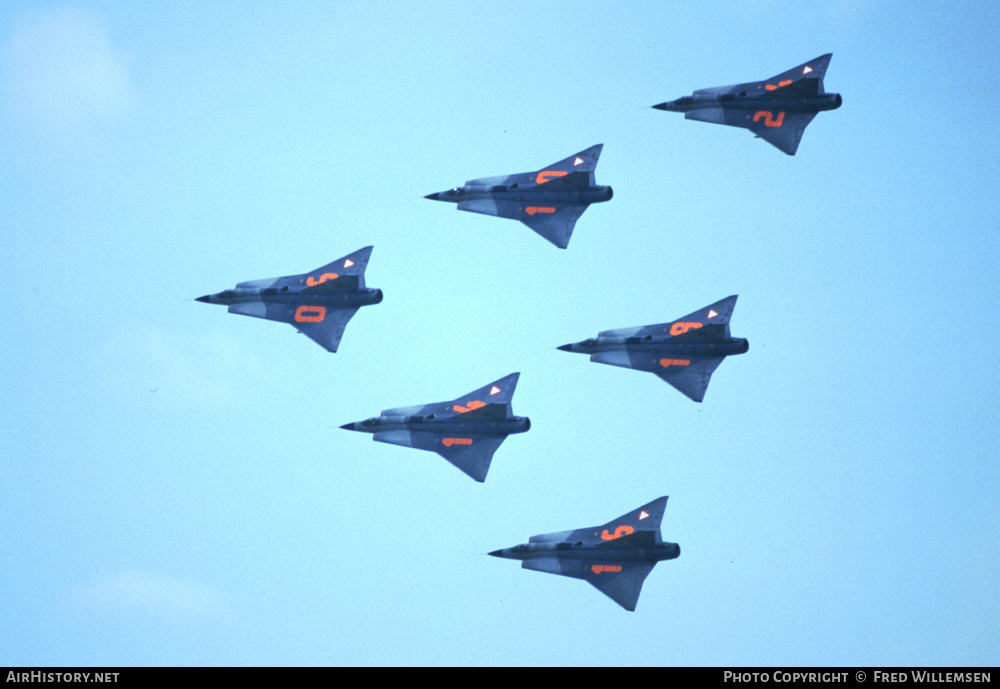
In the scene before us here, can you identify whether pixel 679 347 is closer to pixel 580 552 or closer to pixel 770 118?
pixel 580 552

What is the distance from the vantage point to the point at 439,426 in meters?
77.6

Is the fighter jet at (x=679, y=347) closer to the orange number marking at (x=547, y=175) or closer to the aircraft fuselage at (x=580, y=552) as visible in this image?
the aircraft fuselage at (x=580, y=552)

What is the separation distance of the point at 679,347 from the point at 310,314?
23463 millimetres

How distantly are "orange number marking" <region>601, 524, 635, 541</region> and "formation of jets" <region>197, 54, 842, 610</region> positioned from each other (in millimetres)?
61

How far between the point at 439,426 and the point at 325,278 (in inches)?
468

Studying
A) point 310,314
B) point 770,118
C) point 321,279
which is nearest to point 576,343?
point 321,279

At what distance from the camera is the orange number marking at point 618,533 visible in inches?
2977

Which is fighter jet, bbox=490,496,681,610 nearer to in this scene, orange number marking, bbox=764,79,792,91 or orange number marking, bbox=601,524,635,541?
orange number marking, bbox=601,524,635,541

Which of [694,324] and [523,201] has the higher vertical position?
[523,201]

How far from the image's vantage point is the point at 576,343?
261ft

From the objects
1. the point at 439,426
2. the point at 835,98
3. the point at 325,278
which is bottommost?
the point at 439,426

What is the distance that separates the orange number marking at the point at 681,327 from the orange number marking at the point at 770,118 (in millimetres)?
14549
